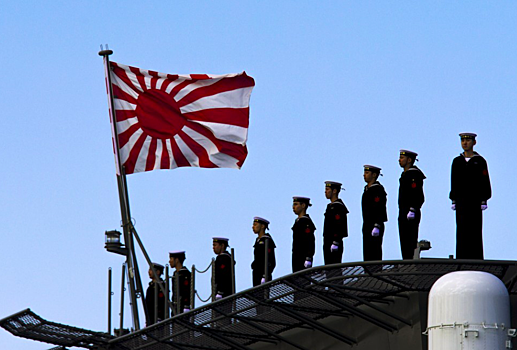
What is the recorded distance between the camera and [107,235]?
2038cm

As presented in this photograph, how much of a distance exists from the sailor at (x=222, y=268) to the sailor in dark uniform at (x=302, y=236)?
4.95 feet

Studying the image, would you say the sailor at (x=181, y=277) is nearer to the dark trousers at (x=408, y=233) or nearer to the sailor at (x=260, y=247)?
the sailor at (x=260, y=247)

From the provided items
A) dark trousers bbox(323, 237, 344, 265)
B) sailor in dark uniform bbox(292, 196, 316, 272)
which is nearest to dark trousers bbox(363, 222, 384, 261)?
dark trousers bbox(323, 237, 344, 265)

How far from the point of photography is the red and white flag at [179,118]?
20.1 m

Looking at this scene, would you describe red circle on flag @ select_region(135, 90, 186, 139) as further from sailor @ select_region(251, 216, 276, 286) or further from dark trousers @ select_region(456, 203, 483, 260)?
dark trousers @ select_region(456, 203, 483, 260)

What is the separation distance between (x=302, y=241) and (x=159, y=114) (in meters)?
3.71

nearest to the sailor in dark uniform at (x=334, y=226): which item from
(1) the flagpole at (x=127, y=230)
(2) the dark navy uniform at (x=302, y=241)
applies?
(2) the dark navy uniform at (x=302, y=241)

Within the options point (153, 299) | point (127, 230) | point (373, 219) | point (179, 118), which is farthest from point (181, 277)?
point (373, 219)

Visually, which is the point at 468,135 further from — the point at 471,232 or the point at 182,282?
the point at 182,282

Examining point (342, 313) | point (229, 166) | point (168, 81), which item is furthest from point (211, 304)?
point (168, 81)

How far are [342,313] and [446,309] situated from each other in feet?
25.1

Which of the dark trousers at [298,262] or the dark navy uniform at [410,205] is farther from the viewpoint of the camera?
the dark trousers at [298,262]

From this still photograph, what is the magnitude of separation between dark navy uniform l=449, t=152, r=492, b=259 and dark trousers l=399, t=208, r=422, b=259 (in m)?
0.79

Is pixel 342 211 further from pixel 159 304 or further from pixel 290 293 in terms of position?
pixel 159 304
